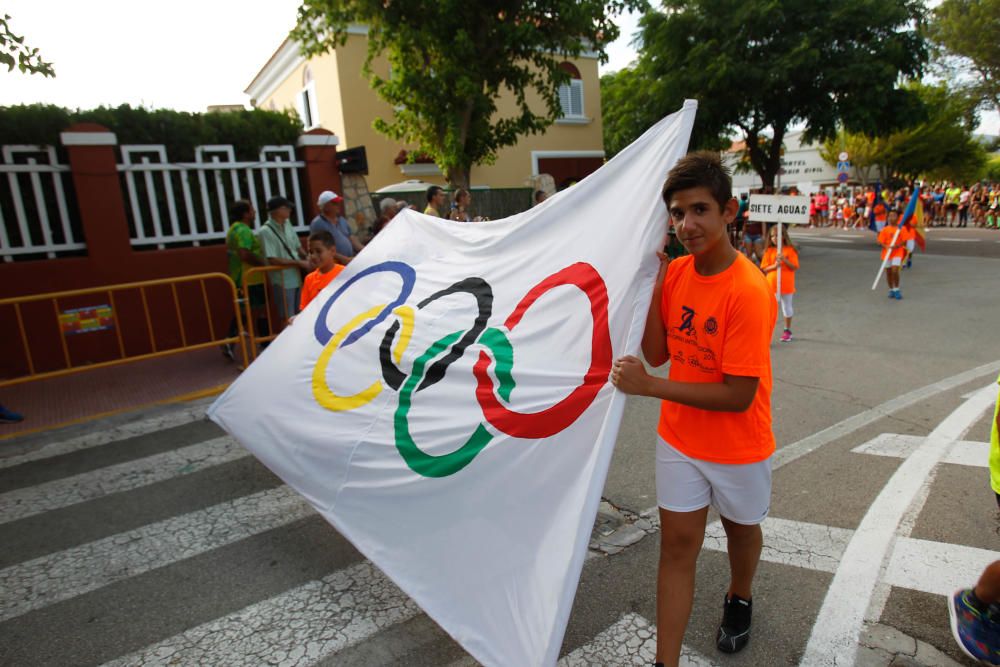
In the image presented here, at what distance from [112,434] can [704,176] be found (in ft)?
18.6

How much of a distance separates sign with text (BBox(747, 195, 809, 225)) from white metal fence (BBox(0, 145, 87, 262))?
9077 millimetres

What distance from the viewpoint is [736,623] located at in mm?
2484

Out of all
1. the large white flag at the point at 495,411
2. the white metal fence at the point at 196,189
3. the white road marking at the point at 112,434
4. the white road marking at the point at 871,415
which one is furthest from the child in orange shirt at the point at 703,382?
the white metal fence at the point at 196,189

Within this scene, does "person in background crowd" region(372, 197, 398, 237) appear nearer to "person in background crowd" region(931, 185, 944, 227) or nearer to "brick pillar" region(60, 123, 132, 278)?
"brick pillar" region(60, 123, 132, 278)

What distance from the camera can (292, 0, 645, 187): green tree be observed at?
1165cm

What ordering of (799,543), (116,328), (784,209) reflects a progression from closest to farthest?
(799,543), (116,328), (784,209)

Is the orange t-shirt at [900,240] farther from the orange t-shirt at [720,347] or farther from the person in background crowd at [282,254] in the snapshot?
the orange t-shirt at [720,347]

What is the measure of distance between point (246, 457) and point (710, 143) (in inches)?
677

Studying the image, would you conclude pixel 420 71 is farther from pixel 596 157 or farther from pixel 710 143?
pixel 596 157

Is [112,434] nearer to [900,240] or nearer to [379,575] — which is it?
[379,575]

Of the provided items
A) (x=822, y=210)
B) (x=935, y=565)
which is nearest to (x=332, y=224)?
(x=935, y=565)

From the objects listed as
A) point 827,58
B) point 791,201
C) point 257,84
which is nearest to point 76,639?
point 791,201

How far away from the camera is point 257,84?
25016 mm

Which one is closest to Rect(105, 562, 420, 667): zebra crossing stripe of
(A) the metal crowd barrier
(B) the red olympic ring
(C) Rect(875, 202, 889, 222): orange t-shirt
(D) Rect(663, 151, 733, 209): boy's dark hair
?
(B) the red olympic ring
